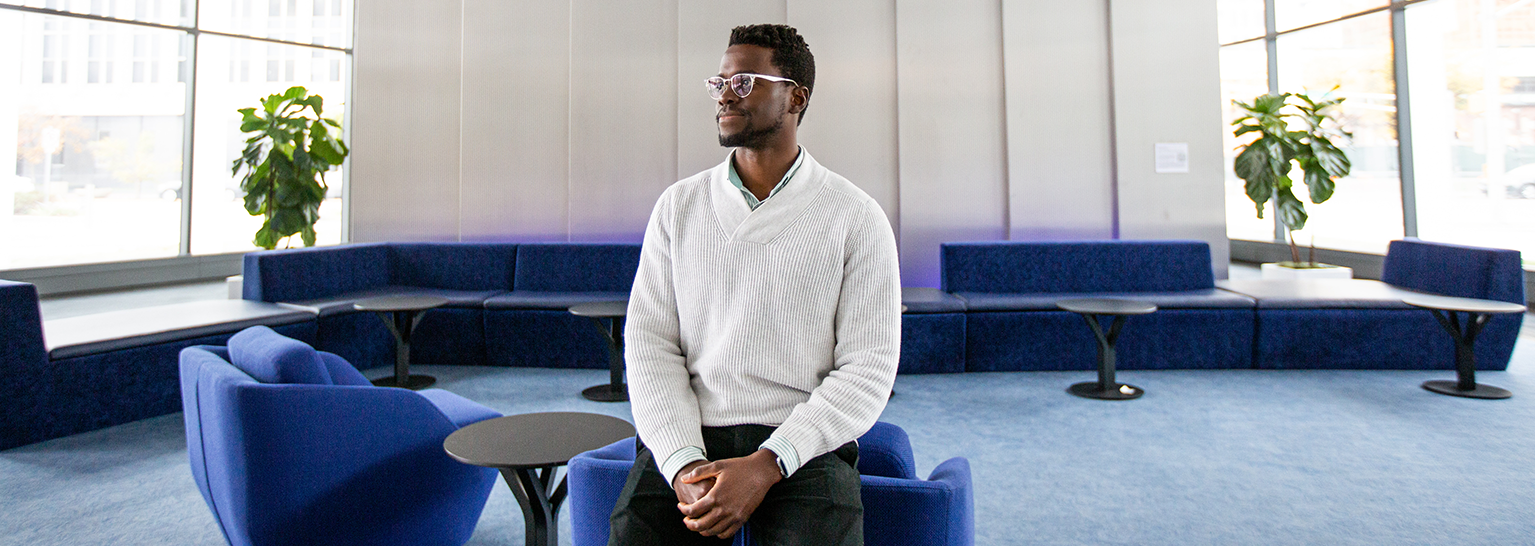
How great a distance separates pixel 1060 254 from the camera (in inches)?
217

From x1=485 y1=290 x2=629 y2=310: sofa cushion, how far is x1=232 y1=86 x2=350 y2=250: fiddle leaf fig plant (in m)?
2.17

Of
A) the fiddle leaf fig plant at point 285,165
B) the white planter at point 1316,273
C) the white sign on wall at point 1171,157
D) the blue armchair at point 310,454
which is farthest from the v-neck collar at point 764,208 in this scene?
the white planter at point 1316,273

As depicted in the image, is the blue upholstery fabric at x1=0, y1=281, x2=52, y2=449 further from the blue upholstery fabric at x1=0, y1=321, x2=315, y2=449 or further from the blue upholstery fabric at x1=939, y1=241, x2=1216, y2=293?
the blue upholstery fabric at x1=939, y1=241, x2=1216, y2=293

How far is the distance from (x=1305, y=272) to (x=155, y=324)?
768cm

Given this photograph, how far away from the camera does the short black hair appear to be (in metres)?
1.44

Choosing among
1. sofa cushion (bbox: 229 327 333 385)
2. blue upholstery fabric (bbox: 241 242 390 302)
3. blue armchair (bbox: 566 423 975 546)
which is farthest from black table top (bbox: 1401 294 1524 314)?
blue upholstery fabric (bbox: 241 242 390 302)

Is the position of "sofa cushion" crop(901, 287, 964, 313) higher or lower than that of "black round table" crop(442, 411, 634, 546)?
higher

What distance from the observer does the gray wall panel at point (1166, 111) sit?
5848mm

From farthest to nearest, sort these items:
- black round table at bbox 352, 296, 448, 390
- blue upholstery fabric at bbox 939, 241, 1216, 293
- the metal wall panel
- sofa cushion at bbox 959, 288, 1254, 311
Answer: the metal wall panel → blue upholstery fabric at bbox 939, 241, 1216, 293 → sofa cushion at bbox 959, 288, 1254, 311 → black round table at bbox 352, 296, 448, 390

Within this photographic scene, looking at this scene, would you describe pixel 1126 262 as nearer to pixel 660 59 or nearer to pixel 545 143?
pixel 660 59

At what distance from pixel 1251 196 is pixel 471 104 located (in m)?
6.19

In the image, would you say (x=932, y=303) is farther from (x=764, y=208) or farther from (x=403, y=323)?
(x=764, y=208)

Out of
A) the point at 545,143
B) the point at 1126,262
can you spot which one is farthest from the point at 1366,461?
the point at 545,143

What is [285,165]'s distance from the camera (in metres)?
6.46
